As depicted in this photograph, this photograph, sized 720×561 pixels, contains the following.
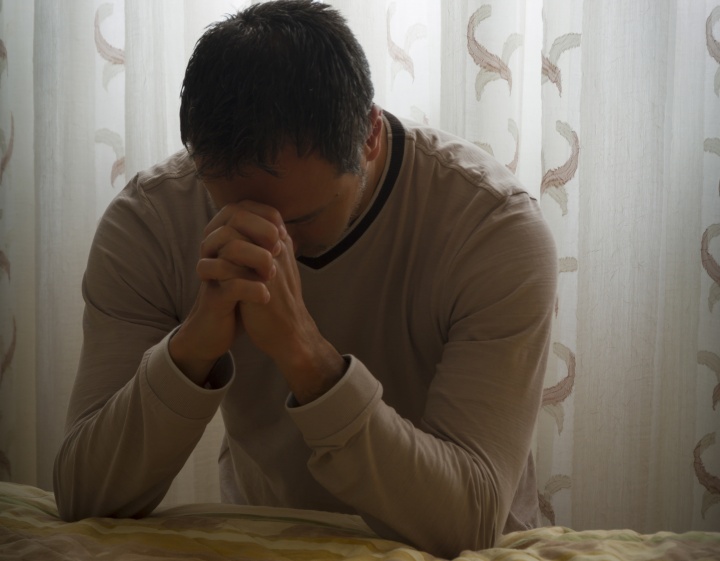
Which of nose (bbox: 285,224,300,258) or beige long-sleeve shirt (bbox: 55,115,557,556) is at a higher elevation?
nose (bbox: 285,224,300,258)

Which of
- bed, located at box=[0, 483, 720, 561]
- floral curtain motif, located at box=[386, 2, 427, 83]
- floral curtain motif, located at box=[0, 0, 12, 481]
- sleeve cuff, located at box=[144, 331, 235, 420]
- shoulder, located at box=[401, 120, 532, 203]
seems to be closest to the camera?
bed, located at box=[0, 483, 720, 561]

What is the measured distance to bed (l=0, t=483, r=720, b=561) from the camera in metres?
0.85

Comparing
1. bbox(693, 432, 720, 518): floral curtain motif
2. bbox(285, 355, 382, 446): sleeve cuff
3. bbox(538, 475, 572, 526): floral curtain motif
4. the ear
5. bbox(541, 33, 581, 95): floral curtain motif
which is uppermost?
bbox(541, 33, 581, 95): floral curtain motif

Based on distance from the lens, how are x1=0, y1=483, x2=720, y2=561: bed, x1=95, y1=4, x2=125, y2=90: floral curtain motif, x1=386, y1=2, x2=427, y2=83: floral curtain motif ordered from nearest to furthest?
x1=0, y1=483, x2=720, y2=561: bed, x1=386, y1=2, x2=427, y2=83: floral curtain motif, x1=95, y1=4, x2=125, y2=90: floral curtain motif

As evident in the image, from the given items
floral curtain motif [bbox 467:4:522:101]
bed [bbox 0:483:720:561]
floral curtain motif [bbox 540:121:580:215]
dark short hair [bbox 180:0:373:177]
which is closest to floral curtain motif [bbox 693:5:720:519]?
floral curtain motif [bbox 540:121:580:215]

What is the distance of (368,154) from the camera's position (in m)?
1.06

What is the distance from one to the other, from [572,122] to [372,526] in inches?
39.7

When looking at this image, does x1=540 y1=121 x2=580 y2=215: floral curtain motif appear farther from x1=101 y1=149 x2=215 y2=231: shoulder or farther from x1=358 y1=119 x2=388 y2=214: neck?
x1=101 y1=149 x2=215 y2=231: shoulder

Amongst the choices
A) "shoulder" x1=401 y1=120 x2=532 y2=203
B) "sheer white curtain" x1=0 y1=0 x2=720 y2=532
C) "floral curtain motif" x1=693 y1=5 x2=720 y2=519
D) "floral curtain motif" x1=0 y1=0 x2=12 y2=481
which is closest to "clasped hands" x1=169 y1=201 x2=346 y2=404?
"shoulder" x1=401 y1=120 x2=532 y2=203

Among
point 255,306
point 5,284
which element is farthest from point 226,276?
point 5,284

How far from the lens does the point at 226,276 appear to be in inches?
36.4

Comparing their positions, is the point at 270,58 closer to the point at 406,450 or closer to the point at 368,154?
the point at 368,154

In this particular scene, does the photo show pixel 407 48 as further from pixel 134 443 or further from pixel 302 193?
pixel 134 443

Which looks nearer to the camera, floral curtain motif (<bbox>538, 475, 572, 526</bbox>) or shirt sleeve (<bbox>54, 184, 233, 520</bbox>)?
shirt sleeve (<bbox>54, 184, 233, 520</bbox>)
